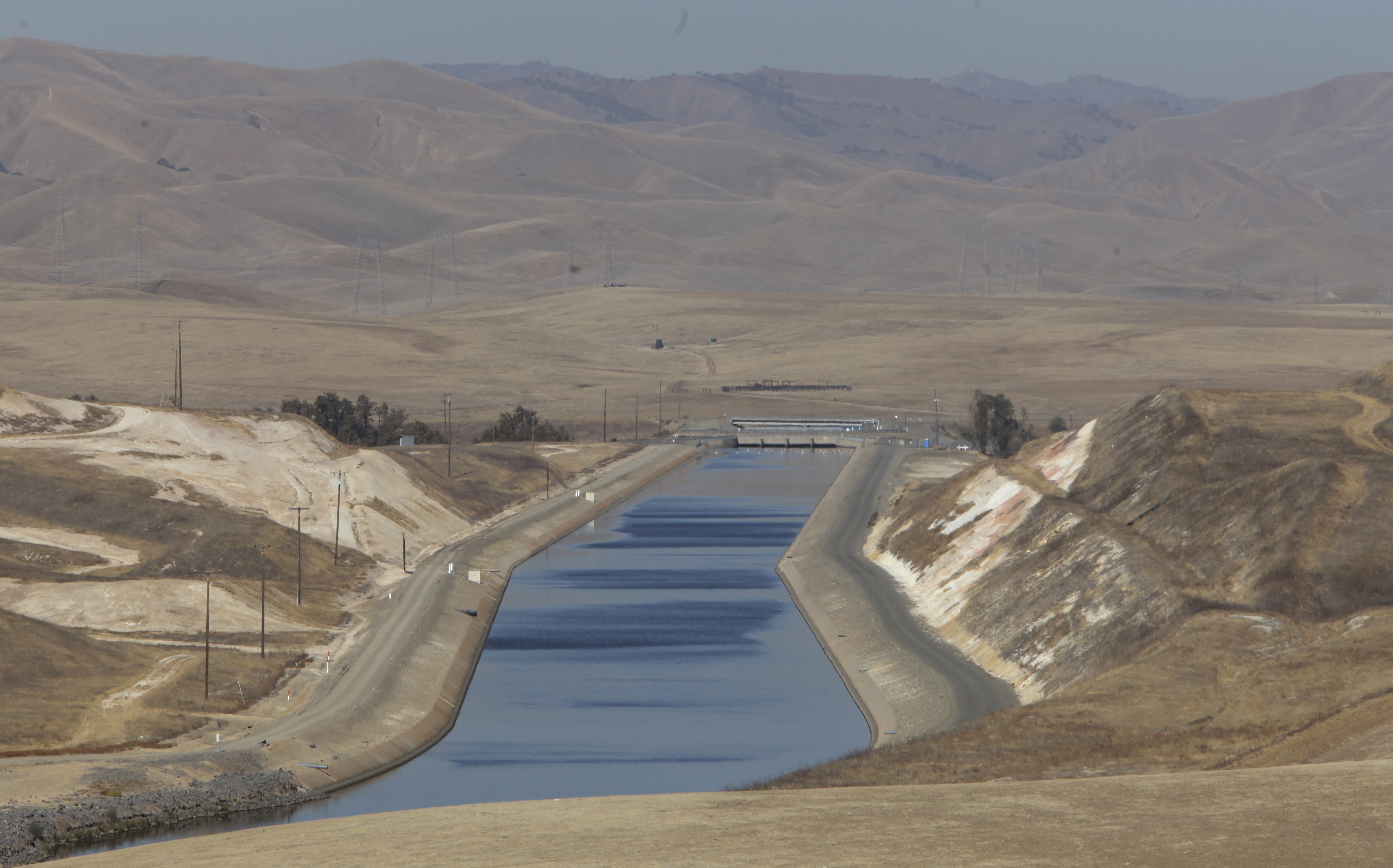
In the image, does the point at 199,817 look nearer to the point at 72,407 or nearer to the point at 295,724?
the point at 295,724

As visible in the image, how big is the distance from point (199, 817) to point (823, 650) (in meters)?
43.2

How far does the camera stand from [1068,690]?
2680 inches

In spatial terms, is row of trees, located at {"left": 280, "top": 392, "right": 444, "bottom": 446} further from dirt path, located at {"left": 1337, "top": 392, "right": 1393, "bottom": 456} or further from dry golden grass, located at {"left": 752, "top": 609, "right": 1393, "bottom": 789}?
dry golden grass, located at {"left": 752, "top": 609, "right": 1393, "bottom": 789}

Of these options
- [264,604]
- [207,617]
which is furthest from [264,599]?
[207,617]

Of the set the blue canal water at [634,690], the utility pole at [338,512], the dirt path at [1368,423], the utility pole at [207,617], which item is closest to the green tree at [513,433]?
the blue canal water at [634,690]

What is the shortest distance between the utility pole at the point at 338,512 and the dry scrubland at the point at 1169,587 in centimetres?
3754

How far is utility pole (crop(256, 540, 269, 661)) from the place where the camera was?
270 ft

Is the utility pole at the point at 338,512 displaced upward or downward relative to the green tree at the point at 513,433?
downward

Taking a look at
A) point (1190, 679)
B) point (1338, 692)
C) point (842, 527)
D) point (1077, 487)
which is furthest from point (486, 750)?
point (842, 527)

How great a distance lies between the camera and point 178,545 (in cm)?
10806

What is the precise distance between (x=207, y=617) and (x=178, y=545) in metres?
28.1

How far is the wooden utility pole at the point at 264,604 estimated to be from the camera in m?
82.1

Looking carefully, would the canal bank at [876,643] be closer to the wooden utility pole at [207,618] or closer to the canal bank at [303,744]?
the canal bank at [303,744]

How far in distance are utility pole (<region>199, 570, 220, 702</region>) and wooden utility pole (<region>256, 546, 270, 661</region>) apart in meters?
2.50
